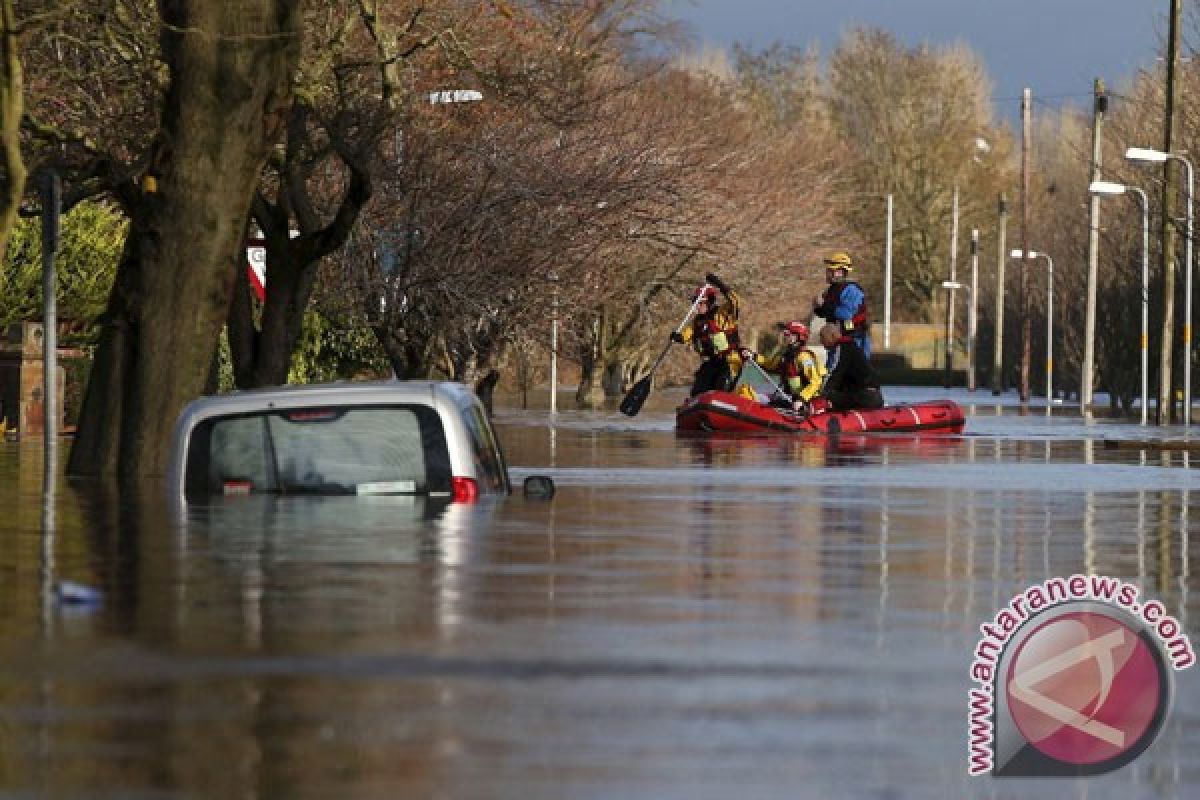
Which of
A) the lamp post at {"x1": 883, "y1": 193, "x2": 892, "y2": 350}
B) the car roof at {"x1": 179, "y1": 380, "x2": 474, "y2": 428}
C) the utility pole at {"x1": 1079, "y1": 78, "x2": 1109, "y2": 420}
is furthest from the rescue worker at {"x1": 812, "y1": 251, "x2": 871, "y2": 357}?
the lamp post at {"x1": 883, "y1": 193, "x2": 892, "y2": 350}

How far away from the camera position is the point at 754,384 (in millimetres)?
79000

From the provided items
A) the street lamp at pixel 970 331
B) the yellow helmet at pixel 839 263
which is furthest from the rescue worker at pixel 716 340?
the street lamp at pixel 970 331

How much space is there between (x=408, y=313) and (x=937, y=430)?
8.33 meters

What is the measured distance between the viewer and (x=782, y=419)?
157ft

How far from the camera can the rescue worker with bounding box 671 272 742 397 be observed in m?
51.6

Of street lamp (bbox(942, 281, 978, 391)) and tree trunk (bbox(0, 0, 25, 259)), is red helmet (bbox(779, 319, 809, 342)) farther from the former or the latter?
street lamp (bbox(942, 281, 978, 391))

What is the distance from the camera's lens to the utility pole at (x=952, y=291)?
118 m

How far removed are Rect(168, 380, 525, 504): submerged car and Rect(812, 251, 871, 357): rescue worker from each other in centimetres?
2893

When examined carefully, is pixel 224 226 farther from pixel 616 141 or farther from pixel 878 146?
pixel 878 146

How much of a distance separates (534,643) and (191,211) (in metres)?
15.6

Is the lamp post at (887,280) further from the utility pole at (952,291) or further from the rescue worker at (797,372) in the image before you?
the rescue worker at (797,372)

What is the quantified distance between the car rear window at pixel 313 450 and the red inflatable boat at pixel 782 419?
1083 inches

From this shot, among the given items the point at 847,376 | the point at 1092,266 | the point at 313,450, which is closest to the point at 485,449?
the point at 313,450

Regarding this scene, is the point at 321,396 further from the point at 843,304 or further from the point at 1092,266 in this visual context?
the point at 1092,266
